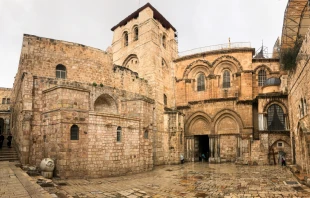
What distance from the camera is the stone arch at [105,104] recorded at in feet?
55.1

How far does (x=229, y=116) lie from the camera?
22938 mm

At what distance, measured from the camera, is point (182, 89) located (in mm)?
25609

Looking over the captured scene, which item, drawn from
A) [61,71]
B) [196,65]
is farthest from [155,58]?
[61,71]

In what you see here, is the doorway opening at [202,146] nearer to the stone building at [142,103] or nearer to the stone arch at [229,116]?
the stone building at [142,103]

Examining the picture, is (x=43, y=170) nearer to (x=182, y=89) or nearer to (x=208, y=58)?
(x=182, y=89)

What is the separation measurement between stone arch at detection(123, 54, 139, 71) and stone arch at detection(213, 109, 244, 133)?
935 centimetres

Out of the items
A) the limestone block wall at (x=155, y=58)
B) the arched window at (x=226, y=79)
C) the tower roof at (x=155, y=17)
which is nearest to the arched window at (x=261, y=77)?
the arched window at (x=226, y=79)

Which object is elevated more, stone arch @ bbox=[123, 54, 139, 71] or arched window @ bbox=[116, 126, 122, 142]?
stone arch @ bbox=[123, 54, 139, 71]

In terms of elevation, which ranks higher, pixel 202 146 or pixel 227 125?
pixel 227 125

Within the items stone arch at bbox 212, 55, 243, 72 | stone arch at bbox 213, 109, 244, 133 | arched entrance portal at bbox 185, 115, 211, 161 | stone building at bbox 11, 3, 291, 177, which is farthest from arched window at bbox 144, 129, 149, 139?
stone arch at bbox 212, 55, 243, 72

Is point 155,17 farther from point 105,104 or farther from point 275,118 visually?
point 275,118

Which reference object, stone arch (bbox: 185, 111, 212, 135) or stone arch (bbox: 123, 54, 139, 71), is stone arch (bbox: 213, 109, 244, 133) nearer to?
stone arch (bbox: 185, 111, 212, 135)

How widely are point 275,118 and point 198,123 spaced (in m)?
7.07

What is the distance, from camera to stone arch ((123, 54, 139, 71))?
2447 cm
